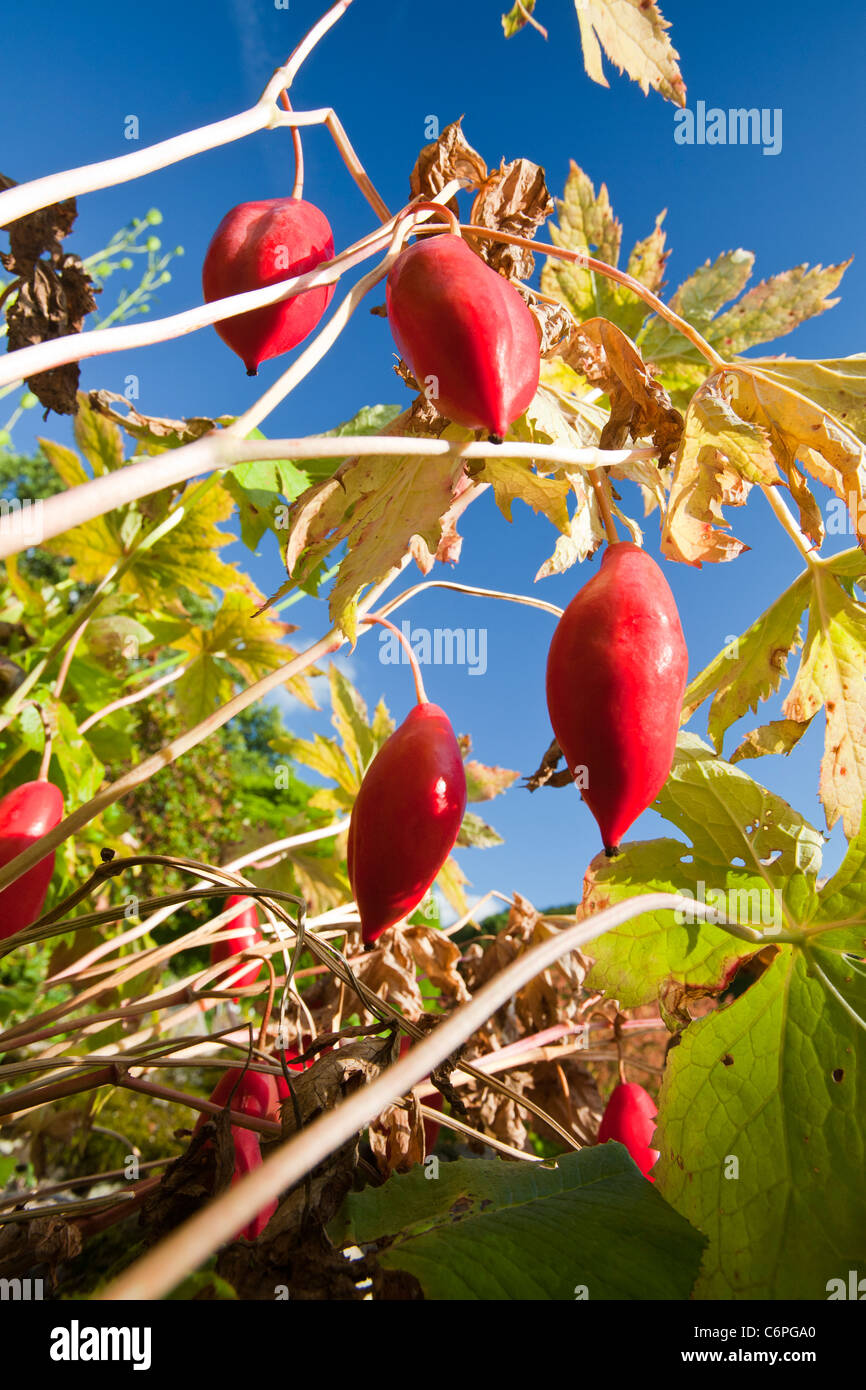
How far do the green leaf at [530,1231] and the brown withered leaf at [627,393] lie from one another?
0.43 meters

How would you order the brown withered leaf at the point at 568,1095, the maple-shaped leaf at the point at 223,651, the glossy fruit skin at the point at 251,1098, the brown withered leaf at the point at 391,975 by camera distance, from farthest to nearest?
the maple-shaped leaf at the point at 223,651 → the brown withered leaf at the point at 568,1095 → the brown withered leaf at the point at 391,975 → the glossy fruit skin at the point at 251,1098

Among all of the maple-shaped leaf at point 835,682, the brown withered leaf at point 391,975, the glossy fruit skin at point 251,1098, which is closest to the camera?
the glossy fruit skin at point 251,1098

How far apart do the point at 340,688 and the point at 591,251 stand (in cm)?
65

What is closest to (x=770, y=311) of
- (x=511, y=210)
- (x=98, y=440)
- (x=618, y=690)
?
(x=511, y=210)

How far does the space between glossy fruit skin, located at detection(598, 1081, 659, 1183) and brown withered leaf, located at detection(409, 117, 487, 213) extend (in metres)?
0.73

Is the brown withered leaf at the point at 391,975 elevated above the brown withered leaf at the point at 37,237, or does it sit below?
below

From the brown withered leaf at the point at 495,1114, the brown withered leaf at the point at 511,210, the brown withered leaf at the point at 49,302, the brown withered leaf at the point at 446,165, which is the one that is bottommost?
the brown withered leaf at the point at 495,1114

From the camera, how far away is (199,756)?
3531mm

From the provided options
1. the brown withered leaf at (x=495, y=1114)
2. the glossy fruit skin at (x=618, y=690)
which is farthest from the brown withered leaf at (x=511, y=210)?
the brown withered leaf at (x=495, y=1114)

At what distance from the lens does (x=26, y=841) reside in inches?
29.0

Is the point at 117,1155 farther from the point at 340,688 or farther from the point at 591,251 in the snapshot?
the point at 591,251

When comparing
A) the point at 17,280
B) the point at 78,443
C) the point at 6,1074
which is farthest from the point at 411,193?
Result: the point at 78,443

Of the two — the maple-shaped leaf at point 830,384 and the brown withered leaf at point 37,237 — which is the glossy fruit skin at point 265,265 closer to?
the brown withered leaf at point 37,237

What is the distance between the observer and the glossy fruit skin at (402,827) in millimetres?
566
